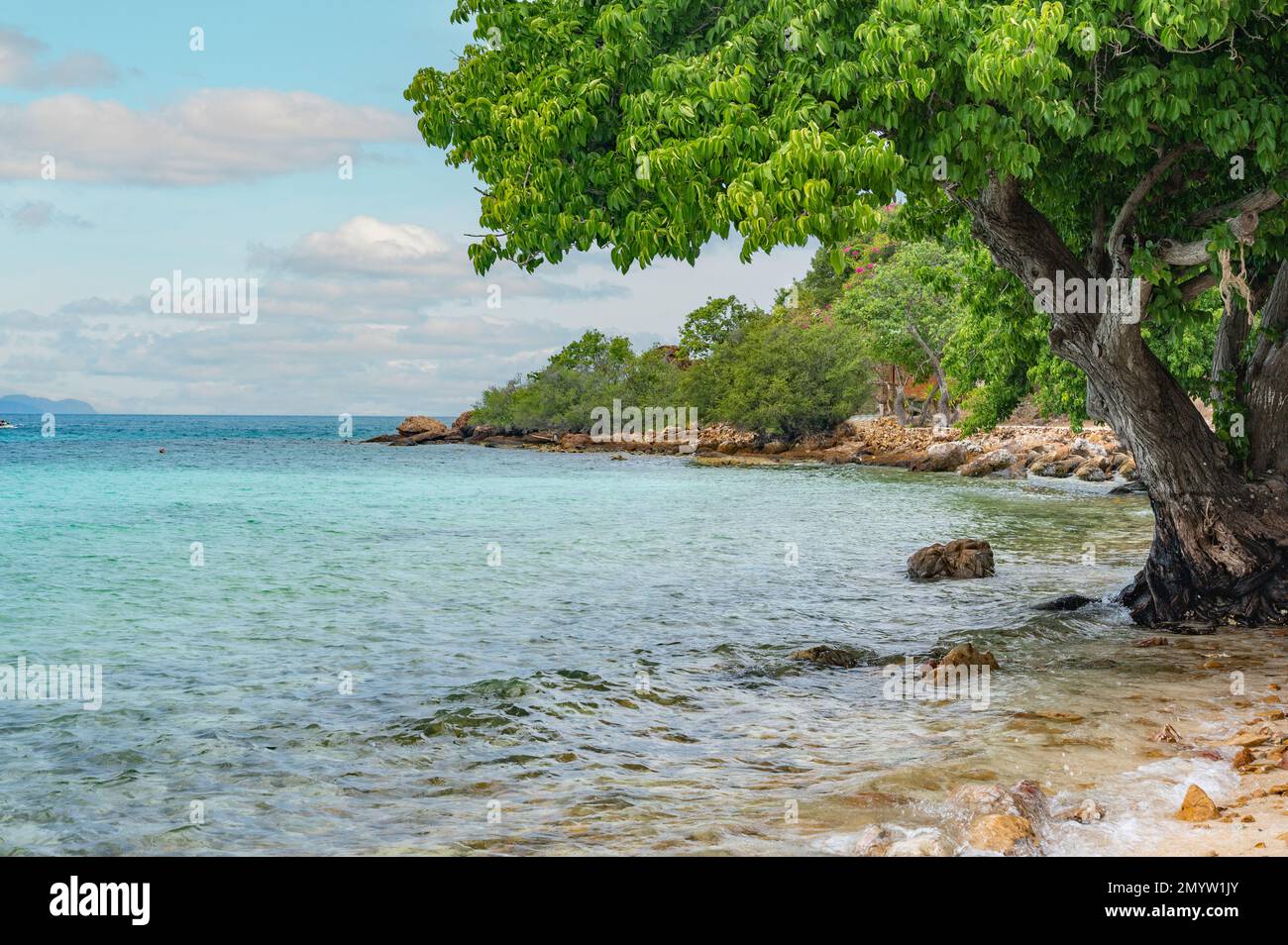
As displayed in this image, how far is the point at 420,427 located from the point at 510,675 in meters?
96.3

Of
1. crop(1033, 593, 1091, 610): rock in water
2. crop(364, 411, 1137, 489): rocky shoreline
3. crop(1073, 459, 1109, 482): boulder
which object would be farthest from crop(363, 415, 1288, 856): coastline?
crop(1073, 459, 1109, 482): boulder

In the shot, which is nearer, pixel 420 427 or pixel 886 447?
pixel 886 447

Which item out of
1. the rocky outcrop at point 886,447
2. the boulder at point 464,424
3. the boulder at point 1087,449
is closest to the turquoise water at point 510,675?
the rocky outcrop at point 886,447

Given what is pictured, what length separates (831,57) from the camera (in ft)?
29.9

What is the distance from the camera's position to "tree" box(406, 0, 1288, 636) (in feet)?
28.2

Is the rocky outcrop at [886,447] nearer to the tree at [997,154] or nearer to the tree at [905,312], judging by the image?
the tree at [905,312]

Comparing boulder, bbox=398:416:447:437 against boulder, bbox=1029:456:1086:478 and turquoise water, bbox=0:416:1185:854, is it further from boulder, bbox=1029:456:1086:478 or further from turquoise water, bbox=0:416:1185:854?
turquoise water, bbox=0:416:1185:854

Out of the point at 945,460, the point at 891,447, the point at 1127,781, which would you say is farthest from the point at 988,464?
the point at 1127,781

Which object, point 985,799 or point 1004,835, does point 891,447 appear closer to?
point 985,799

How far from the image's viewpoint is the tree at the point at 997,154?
28.2 ft

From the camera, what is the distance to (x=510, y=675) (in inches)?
477

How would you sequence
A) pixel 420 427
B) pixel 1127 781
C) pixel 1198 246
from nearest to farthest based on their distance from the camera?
pixel 1127 781 → pixel 1198 246 → pixel 420 427

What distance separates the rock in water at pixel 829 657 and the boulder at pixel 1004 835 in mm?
5626

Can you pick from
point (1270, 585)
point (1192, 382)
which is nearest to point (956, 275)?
point (1192, 382)
